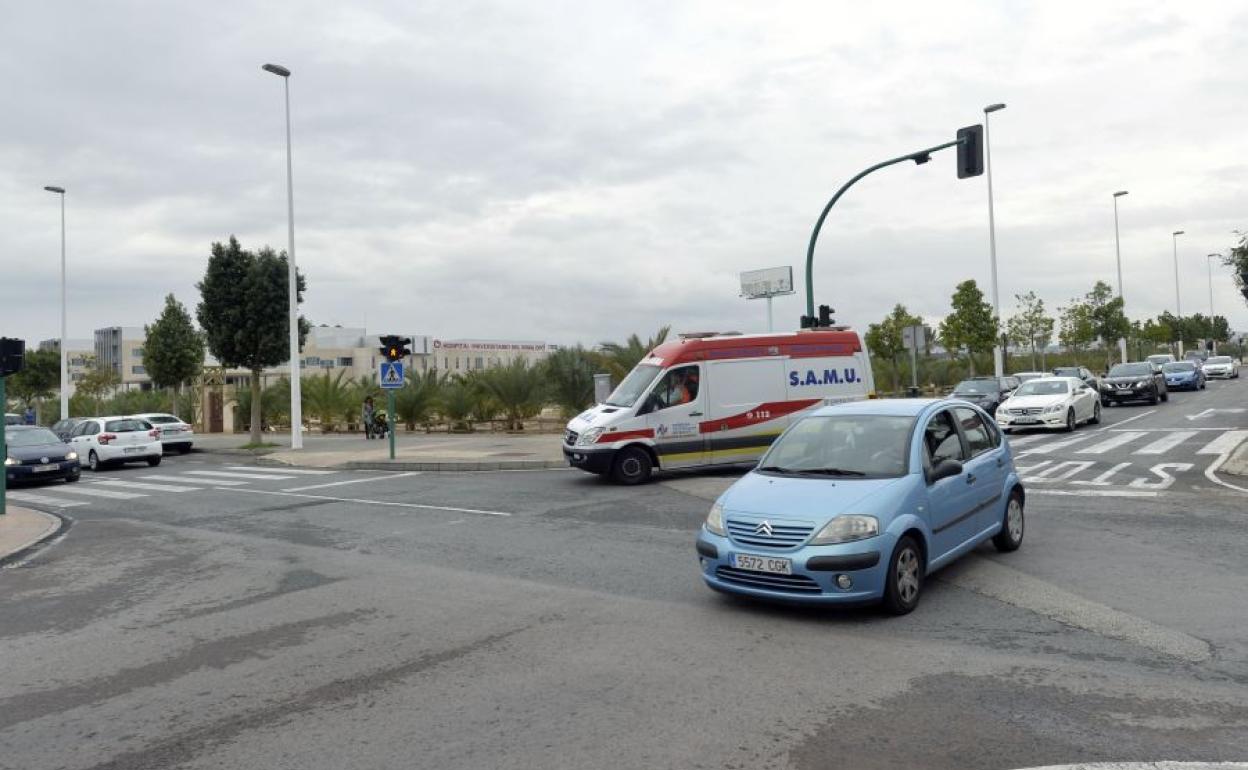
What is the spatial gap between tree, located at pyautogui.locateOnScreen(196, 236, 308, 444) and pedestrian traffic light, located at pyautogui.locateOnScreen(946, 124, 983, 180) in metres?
19.4

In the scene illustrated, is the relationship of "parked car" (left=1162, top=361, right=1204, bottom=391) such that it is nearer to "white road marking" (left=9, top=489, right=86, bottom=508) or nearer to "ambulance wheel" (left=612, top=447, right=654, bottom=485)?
"ambulance wheel" (left=612, top=447, right=654, bottom=485)

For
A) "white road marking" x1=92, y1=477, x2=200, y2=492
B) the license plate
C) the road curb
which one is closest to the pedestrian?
"white road marking" x1=92, y1=477, x2=200, y2=492

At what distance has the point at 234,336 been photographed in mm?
27703

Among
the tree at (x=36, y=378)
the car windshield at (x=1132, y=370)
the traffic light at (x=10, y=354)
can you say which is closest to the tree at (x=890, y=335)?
the car windshield at (x=1132, y=370)

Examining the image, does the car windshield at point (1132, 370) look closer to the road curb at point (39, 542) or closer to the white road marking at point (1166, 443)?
the white road marking at point (1166, 443)

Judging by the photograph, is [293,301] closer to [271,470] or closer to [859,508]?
[271,470]

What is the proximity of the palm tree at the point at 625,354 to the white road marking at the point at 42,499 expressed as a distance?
15225mm

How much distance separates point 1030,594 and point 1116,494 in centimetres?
607

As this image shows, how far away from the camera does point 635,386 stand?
1527 centimetres

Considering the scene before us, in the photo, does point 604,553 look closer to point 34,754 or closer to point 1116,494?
point 34,754

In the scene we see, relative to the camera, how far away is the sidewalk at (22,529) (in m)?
11.0

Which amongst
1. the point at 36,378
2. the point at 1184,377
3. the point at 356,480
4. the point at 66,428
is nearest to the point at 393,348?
the point at 356,480

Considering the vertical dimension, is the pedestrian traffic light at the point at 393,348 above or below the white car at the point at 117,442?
above

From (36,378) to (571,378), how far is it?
50126 mm
